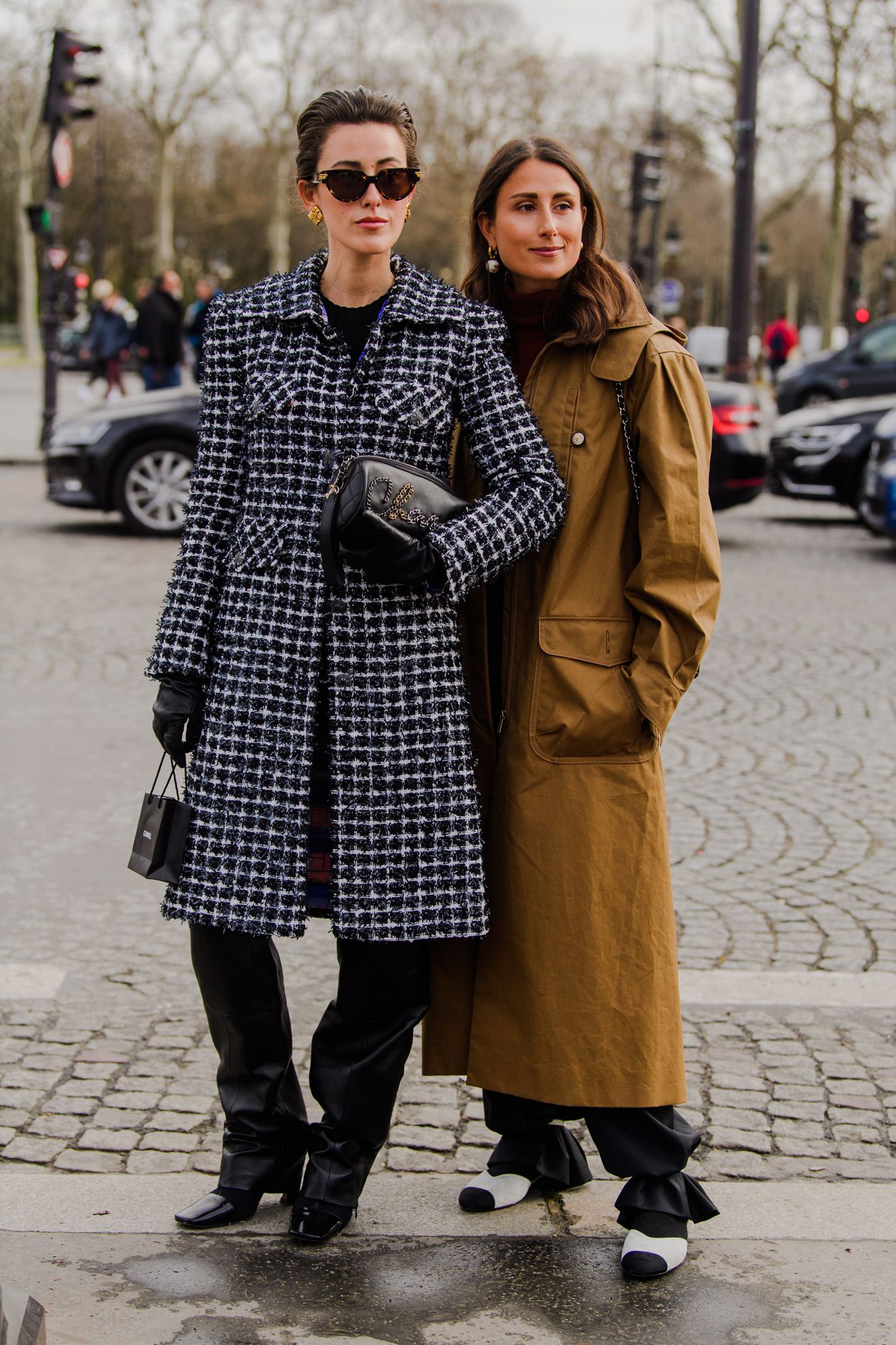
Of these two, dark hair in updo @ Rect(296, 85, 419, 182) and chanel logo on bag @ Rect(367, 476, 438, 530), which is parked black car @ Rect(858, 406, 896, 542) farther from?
chanel logo on bag @ Rect(367, 476, 438, 530)

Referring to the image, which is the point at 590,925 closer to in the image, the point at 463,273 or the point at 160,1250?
the point at 160,1250

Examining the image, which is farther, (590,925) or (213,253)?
(213,253)

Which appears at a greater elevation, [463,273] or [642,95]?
[642,95]

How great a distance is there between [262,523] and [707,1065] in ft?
5.50

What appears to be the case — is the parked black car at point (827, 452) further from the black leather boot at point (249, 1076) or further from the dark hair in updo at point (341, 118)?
the black leather boot at point (249, 1076)

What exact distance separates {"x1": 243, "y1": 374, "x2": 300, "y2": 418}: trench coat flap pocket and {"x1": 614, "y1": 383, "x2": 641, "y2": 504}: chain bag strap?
54 cm

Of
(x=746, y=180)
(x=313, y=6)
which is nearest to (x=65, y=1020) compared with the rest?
(x=746, y=180)

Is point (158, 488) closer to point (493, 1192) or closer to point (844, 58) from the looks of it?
point (493, 1192)

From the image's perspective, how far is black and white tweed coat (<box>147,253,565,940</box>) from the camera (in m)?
2.67

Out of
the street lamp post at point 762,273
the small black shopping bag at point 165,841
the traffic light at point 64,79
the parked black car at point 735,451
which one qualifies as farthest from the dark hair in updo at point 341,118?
the street lamp post at point 762,273

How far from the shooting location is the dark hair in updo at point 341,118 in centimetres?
269

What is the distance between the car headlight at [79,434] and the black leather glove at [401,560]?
30.6 feet

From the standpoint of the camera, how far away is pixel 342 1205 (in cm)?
279

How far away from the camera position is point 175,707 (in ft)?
8.92
